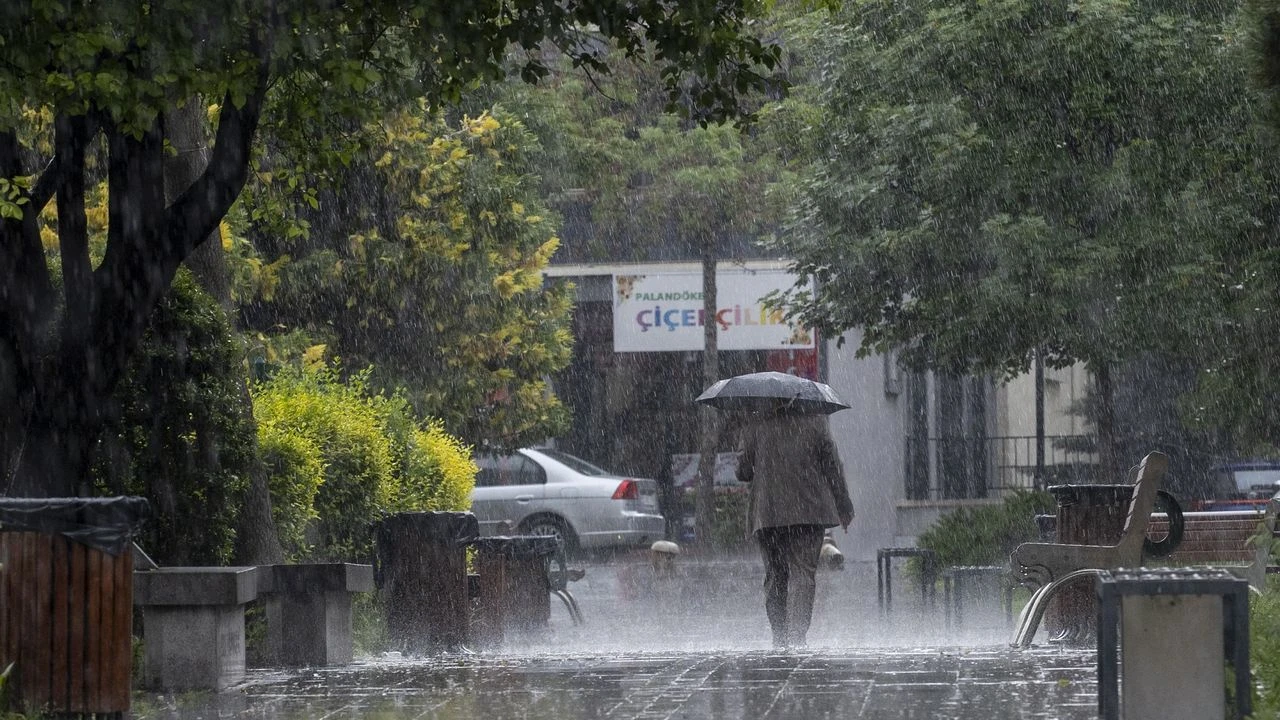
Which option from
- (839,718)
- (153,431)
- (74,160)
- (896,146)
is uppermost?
(896,146)

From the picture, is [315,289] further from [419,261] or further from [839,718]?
[839,718]

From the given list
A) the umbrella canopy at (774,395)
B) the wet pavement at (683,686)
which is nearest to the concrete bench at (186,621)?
the wet pavement at (683,686)

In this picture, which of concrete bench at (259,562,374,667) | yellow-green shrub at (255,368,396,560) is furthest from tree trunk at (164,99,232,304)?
concrete bench at (259,562,374,667)

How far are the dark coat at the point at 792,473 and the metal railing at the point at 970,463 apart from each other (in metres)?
14.9

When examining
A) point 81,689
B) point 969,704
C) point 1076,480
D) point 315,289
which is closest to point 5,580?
point 81,689

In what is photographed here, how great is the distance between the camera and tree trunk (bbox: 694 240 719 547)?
26.8 meters

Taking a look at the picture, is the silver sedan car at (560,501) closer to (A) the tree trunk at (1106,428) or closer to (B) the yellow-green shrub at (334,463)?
(A) the tree trunk at (1106,428)

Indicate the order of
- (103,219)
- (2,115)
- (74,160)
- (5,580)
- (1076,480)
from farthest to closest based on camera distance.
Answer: (1076,480), (103,219), (74,160), (2,115), (5,580)

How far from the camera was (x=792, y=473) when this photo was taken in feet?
39.4

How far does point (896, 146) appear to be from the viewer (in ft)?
61.4

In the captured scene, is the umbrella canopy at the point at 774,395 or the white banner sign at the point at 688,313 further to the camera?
the white banner sign at the point at 688,313

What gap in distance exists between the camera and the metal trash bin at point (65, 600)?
6.89m

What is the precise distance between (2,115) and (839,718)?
4.65m

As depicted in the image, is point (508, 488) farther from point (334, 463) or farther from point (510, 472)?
point (334, 463)
